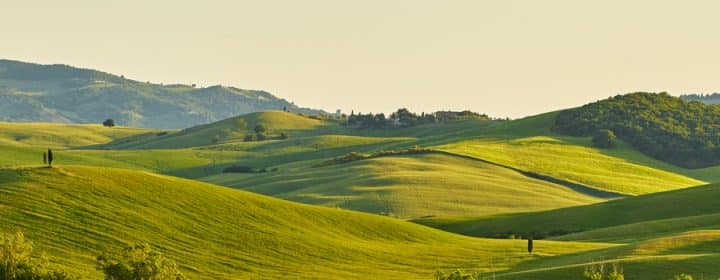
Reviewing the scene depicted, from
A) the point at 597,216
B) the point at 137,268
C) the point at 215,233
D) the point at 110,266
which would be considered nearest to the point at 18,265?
the point at 110,266

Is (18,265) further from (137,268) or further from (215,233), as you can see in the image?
(215,233)

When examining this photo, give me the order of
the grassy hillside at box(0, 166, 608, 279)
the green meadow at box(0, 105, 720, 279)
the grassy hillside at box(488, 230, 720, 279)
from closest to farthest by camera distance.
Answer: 1. the grassy hillside at box(488, 230, 720, 279)
2. the green meadow at box(0, 105, 720, 279)
3. the grassy hillside at box(0, 166, 608, 279)

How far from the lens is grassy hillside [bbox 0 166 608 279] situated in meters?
76.8

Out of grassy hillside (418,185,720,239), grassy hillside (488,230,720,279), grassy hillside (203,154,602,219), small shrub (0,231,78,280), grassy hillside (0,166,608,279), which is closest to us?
small shrub (0,231,78,280)

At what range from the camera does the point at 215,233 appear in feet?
276

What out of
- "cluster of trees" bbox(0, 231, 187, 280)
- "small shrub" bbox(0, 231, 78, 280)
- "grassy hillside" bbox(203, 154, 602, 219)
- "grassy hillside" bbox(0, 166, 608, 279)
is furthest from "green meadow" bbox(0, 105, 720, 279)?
"cluster of trees" bbox(0, 231, 187, 280)

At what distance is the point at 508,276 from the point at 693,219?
3833 cm

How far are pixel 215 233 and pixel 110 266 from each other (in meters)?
31.3

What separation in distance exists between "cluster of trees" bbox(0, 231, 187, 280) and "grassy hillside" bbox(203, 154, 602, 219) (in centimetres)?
7610

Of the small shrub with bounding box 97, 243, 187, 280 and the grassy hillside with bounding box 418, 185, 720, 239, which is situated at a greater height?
the small shrub with bounding box 97, 243, 187, 280

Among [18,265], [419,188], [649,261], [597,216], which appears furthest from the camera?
[419,188]

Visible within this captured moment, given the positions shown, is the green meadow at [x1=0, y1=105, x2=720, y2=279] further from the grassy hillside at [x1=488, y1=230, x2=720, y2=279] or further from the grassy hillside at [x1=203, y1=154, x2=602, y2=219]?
the grassy hillside at [x1=203, y1=154, x2=602, y2=219]

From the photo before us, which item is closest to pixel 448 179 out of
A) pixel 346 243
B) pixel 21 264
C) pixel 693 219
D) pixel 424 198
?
pixel 424 198

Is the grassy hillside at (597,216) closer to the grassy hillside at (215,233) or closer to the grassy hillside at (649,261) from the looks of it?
the grassy hillside at (215,233)
